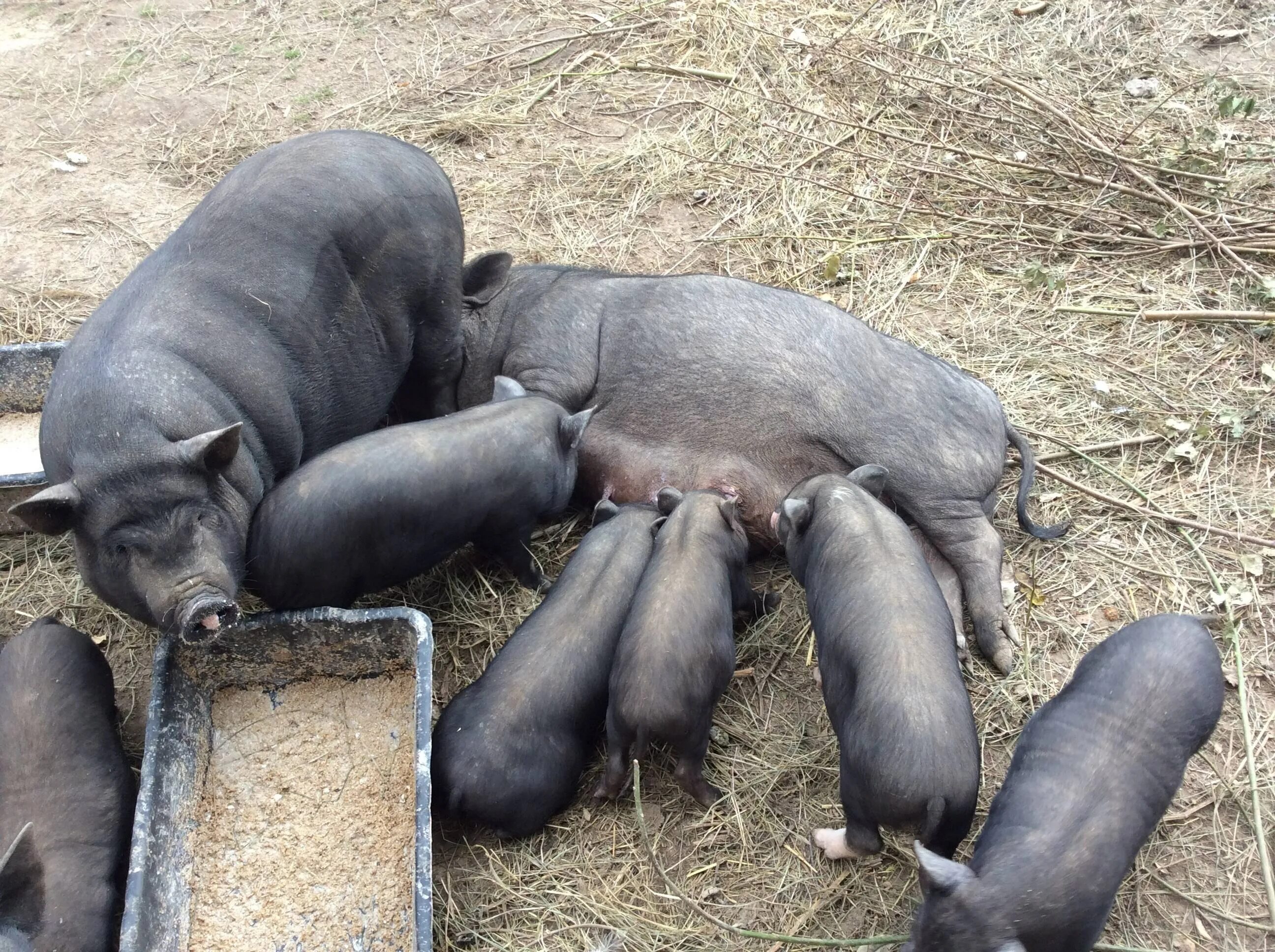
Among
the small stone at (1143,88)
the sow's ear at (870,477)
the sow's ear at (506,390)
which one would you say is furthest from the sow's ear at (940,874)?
the small stone at (1143,88)

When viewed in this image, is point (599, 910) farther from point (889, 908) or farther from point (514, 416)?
point (514, 416)

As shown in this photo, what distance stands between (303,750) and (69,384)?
1.50m

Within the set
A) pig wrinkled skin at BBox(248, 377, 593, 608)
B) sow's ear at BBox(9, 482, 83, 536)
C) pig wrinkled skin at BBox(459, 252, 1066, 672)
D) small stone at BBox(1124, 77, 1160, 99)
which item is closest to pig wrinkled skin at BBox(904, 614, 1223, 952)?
pig wrinkled skin at BBox(459, 252, 1066, 672)

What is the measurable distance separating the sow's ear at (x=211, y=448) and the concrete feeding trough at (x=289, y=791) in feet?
2.02

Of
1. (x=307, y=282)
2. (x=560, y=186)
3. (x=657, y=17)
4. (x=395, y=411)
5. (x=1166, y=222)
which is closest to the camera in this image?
(x=307, y=282)

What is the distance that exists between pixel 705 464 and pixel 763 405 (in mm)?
356

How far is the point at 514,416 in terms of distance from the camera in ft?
14.1

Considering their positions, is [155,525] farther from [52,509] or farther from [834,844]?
[834,844]

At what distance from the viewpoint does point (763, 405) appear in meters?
4.46

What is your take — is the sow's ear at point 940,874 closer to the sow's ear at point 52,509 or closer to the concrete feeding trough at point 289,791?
the concrete feeding trough at point 289,791

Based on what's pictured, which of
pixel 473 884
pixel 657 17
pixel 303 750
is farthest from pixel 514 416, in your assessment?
pixel 657 17

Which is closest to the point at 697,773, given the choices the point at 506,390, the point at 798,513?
the point at 798,513

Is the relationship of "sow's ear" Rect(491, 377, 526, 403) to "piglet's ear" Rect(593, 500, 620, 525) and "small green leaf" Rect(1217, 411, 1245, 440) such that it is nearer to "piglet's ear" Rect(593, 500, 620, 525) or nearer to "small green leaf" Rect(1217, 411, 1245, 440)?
"piglet's ear" Rect(593, 500, 620, 525)

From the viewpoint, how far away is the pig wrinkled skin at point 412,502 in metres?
3.74
